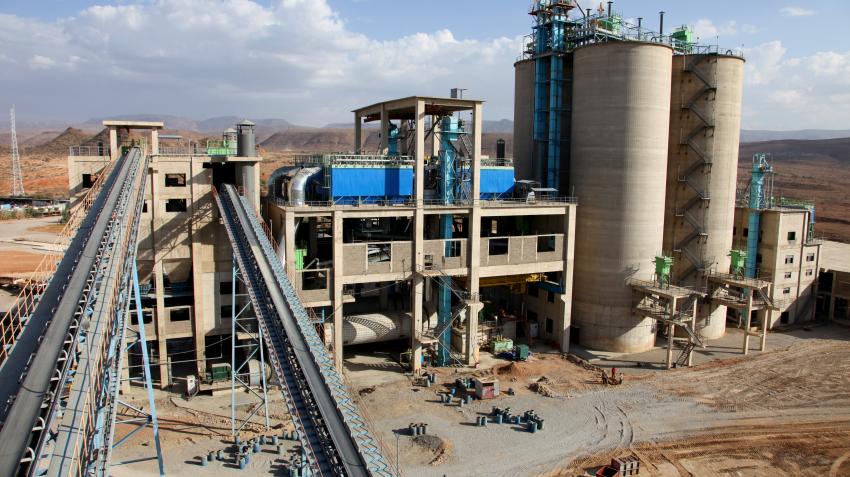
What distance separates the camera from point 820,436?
2525 centimetres

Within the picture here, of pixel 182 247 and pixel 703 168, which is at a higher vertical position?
pixel 703 168

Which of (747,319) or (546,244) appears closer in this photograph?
(747,319)

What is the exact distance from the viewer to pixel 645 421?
2631cm

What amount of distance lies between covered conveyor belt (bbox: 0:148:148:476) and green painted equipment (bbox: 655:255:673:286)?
27.6 metres

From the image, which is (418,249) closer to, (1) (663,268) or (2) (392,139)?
(2) (392,139)

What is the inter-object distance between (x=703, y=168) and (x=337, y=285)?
24737 mm

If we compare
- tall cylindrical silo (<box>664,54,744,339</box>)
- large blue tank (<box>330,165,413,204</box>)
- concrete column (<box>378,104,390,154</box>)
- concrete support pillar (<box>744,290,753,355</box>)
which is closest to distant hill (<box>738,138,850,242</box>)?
tall cylindrical silo (<box>664,54,744,339</box>)

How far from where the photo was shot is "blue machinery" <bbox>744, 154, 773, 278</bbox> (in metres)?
41.4

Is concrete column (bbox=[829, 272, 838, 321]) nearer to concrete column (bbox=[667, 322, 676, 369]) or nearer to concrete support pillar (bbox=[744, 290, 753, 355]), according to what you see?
concrete support pillar (bbox=[744, 290, 753, 355])

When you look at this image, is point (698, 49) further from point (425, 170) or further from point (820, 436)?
point (820, 436)

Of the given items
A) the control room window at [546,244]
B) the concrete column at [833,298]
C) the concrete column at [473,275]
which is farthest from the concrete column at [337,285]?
the concrete column at [833,298]

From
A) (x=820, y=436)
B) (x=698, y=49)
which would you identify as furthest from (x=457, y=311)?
(x=698, y=49)

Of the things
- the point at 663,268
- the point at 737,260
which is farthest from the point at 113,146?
the point at 737,260

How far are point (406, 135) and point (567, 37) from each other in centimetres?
1297
